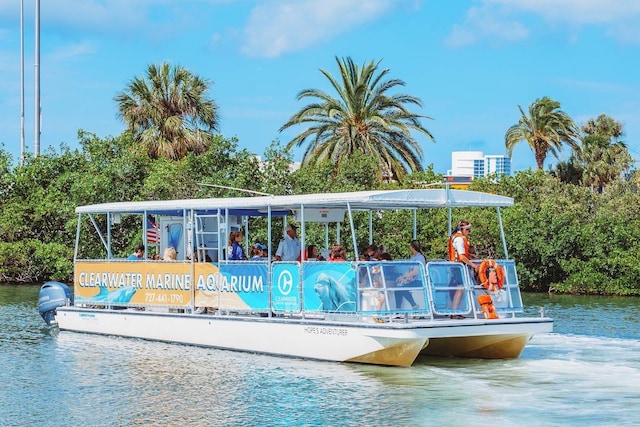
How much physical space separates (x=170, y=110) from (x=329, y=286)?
3391 cm

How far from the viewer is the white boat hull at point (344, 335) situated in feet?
60.1

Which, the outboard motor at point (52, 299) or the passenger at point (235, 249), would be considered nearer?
the passenger at point (235, 249)

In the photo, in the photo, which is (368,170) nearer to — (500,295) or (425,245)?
(425,245)

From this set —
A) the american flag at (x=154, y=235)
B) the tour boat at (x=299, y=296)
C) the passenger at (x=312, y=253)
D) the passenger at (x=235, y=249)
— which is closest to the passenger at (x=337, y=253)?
the tour boat at (x=299, y=296)

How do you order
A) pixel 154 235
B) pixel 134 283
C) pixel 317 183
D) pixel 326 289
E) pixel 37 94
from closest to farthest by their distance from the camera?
pixel 326 289, pixel 134 283, pixel 154 235, pixel 317 183, pixel 37 94

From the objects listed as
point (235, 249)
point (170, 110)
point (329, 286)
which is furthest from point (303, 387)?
point (170, 110)

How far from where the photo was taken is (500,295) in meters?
19.8

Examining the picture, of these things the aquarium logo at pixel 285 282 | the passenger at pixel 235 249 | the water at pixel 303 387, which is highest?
the passenger at pixel 235 249

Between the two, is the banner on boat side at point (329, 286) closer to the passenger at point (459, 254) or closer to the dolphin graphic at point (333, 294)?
the dolphin graphic at point (333, 294)

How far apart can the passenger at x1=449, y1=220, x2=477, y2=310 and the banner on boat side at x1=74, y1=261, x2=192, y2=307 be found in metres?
5.71

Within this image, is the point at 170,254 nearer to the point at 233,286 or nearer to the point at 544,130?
the point at 233,286

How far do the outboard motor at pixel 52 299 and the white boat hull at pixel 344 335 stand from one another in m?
3.53

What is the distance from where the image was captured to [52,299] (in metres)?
26.7

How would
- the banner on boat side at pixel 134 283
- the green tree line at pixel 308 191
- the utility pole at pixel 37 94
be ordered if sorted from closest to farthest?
1. the banner on boat side at pixel 134 283
2. the green tree line at pixel 308 191
3. the utility pole at pixel 37 94
